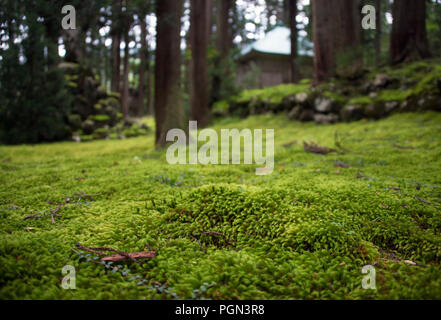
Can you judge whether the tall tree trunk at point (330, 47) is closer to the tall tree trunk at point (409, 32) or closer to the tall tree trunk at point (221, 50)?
the tall tree trunk at point (409, 32)

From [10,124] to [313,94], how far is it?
10.2m

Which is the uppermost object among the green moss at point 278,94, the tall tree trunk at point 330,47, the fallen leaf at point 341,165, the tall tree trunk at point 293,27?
the tall tree trunk at point 293,27

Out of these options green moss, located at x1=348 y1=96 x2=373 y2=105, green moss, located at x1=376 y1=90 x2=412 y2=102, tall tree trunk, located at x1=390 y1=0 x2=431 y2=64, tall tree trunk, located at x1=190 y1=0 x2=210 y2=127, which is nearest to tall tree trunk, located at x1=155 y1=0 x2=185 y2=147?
tall tree trunk, located at x1=190 y1=0 x2=210 y2=127

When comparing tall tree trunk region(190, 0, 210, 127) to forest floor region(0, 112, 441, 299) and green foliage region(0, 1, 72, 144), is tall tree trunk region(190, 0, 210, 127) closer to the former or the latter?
green foliage region(0, 1, 72, 144)

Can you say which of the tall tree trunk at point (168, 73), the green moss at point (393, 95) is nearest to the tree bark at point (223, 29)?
the tall tree trunk at point (168, 73)

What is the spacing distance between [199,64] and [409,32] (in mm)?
7154

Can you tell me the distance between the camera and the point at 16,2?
3.52m

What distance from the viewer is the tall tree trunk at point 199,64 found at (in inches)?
416

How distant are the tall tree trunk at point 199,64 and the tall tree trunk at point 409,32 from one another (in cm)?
656

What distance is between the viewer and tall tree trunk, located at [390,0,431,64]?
306 inches

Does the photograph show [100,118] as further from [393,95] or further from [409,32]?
[409,32]

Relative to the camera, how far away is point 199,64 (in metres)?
11.1

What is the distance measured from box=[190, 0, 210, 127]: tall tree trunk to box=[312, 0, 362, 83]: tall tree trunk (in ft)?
13.7
